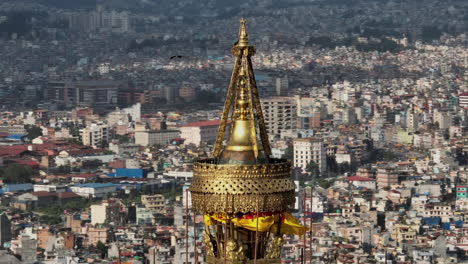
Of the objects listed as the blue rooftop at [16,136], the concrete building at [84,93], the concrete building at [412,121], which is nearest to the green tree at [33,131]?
the blue rooftop at [16,136]

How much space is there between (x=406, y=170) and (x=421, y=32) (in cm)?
5230

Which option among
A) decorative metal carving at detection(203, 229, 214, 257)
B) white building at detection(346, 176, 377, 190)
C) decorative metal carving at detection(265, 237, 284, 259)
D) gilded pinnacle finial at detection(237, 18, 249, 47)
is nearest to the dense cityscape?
decorative metal carving at detection(203, 229, 214, 257)

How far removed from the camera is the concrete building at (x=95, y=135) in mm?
77438

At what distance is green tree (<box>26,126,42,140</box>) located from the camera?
260 ft

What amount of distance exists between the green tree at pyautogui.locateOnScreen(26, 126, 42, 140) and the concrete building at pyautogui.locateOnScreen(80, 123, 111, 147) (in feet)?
5.73

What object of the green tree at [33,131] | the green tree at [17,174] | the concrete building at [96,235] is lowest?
the green tree at [17,174]

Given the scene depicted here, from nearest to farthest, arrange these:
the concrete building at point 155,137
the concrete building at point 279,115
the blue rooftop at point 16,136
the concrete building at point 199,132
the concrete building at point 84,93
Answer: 1. the concrete building at point 199,132
2. the concrete building at point 155,137
3. the blue rooftop at point 16,136
4. the concrete building at point 279,115
5. the concrete building at point 84,93

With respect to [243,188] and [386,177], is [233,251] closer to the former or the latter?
[243,188]

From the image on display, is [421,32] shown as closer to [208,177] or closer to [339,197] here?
[339,197]

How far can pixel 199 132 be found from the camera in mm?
75000

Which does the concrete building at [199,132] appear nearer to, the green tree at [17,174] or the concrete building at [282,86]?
the green tree at [17,174]

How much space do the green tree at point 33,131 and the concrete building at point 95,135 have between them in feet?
5.73

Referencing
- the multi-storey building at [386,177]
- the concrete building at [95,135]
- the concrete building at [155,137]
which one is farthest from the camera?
the concrete building at [155,137]

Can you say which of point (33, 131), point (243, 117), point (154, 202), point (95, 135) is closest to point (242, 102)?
point (243, 117)
